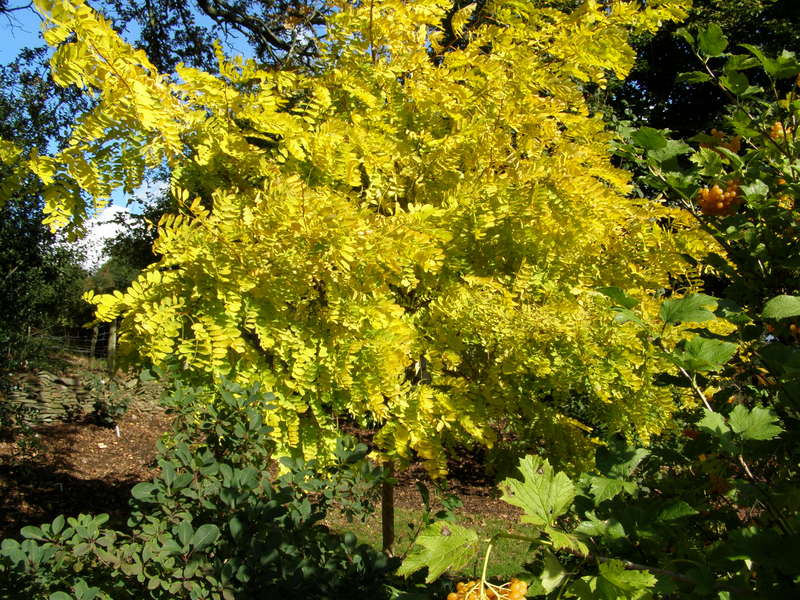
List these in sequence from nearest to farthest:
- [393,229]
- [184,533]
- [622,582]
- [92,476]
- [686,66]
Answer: [622,582]
[184,533]
[393,229]
[92,476]
[686,66]

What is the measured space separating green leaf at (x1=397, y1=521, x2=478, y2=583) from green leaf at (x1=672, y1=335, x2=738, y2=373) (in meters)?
0.50

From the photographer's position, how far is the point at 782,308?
0.95 meters

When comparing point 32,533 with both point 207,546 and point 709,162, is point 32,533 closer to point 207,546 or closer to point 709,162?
point 207,546

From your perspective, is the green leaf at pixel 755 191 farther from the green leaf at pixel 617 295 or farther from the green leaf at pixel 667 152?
the green leaf at pixel 617 295

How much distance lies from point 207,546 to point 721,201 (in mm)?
1528

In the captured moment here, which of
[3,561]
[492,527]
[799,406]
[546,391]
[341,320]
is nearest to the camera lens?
[799,406]

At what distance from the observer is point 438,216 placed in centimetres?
240

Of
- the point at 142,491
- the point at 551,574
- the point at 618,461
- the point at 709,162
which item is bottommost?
the point at 142,491

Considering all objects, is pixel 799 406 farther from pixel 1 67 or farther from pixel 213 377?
pixel 1 67

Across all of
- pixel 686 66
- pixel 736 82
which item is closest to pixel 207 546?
pixel 736 82

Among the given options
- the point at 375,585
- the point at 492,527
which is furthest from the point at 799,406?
the point at 492,527

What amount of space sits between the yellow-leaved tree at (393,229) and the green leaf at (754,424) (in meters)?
1.07

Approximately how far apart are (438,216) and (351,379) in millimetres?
772


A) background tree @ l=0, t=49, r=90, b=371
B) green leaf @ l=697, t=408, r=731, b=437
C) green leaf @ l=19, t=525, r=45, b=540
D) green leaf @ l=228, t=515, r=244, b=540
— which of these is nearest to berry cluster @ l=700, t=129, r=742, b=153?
green leaf @ l=697, t=408, r=731, b=437
